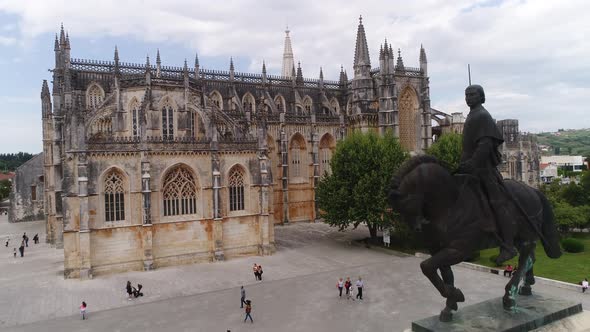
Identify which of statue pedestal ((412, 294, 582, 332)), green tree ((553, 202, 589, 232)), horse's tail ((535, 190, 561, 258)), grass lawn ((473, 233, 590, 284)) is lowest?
grass lawn ((473, 233, 590, 284))

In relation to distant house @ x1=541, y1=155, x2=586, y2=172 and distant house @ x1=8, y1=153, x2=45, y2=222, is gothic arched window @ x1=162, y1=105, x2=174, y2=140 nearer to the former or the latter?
distant house @ x1=8, y1=153, x2=45, y2=222

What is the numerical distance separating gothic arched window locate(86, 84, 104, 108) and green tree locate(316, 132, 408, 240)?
25.3 metres

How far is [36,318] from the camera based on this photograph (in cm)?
2123

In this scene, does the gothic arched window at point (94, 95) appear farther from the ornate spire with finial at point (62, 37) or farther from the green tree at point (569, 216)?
the green tree at point (569, 216)

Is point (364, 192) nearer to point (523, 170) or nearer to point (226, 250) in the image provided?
point (226, 250)

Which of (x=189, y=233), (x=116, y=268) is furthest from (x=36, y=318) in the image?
(x=189, y=233)

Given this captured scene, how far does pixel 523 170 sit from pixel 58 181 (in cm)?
5423

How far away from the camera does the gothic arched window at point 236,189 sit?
34062mm

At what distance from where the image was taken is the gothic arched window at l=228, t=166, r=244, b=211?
34.1 metres

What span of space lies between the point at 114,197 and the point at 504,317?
2613cm

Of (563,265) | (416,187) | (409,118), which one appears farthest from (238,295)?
→ (409,118)

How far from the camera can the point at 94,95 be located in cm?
4569

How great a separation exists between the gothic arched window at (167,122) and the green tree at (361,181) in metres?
13.3

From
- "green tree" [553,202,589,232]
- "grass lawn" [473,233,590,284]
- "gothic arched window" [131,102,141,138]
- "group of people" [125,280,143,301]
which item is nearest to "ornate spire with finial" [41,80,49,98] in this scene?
"gothic arched window" [131,102,141,138]
